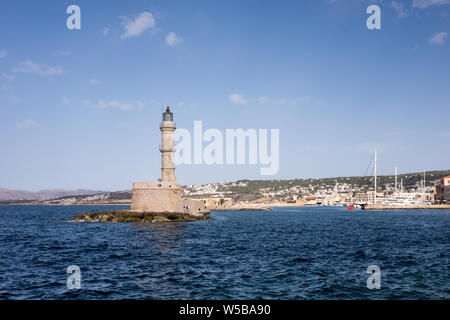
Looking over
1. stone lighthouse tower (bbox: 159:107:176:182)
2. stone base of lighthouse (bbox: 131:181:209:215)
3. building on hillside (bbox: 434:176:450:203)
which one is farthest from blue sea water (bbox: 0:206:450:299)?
building on hillside (bbox: 434:176:450:203)

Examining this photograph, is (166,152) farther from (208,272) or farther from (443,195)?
(443,195)

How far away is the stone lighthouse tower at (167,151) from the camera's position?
5188 centimetres

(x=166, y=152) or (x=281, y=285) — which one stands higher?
(x=166, y=152)

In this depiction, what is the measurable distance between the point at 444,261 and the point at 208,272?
1303 cm

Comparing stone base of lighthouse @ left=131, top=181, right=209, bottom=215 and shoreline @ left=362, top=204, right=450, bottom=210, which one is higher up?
stone base of lighthouse @ left=131, top=181, right=209, bottom=215

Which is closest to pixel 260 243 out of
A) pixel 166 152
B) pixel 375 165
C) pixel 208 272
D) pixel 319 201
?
pixel 208 272

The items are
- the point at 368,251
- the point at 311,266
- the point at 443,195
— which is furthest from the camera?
the point at 443,195

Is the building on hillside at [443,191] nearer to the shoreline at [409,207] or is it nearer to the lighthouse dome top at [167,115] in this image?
the shoreline at [409,207]

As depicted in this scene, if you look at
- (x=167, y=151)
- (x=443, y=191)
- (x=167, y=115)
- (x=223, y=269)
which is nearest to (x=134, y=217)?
(x=167, y=151)

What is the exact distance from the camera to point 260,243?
98.1ft

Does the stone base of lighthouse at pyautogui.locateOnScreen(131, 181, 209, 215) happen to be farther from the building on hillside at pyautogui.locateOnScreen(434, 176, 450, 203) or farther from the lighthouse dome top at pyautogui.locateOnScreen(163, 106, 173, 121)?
the building on hillside at pyautogui.locateOnScreen(434, 176, 450, 203)

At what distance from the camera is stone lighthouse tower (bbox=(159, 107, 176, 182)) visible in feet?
170

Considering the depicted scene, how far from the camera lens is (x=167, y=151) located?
51.9 metres

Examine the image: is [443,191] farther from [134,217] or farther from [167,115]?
[134,217]
